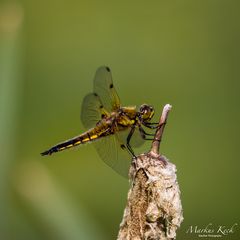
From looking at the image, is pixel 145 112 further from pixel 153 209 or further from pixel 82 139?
pixel 153 209

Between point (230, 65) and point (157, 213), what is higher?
point (230, 65)

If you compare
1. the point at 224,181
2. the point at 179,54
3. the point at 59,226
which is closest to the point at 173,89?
the point at 179,54

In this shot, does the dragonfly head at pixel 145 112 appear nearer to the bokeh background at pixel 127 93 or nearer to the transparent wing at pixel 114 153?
the transparent wing at pixel 114 153

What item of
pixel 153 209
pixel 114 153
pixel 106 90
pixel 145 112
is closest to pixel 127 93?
pixel 106 90

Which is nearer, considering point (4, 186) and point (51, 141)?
point (4, 186)

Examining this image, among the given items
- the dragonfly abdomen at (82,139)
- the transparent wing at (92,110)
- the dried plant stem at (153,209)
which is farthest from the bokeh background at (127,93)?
the dried plant stem at (153,209)

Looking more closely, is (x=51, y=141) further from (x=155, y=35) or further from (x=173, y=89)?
(x=155, y=35)

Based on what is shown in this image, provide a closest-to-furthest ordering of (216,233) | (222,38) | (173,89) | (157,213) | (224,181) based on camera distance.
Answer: (157,213)
(216,233)
(224,181)
(173,89)
(222,38)

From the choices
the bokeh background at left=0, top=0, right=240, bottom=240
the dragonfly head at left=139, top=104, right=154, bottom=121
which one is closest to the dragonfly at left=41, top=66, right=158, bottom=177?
the dragonfly head at left=139, top=104, right=154, bottom=121
